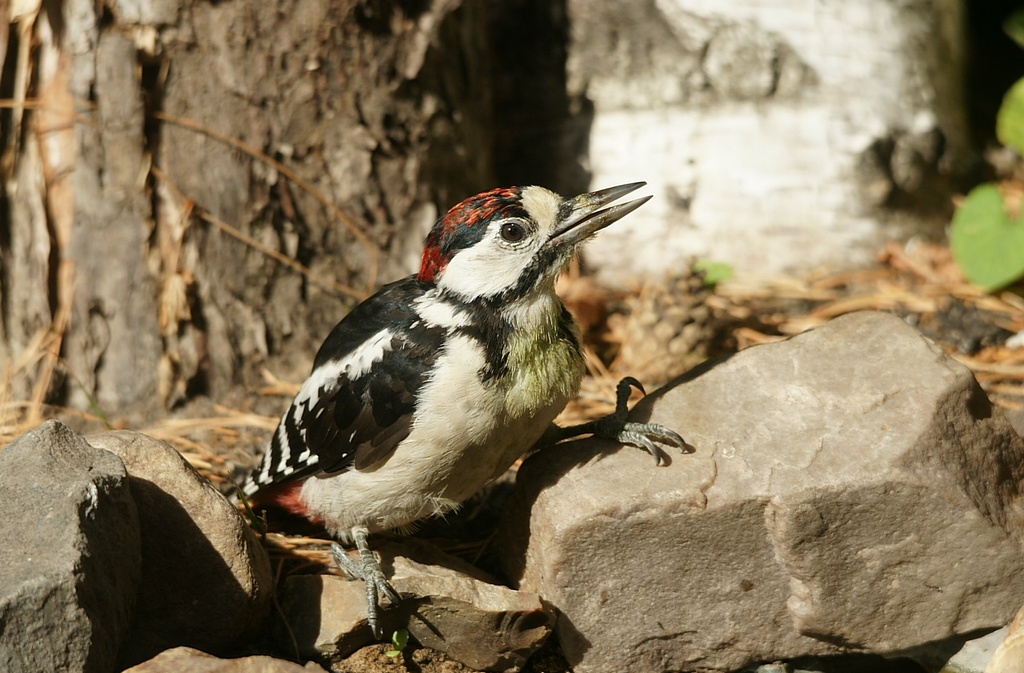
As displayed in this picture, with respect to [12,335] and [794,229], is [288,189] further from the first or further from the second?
[794,229]

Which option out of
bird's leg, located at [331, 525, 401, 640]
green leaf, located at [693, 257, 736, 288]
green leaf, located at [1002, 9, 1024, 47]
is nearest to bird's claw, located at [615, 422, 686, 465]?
bird's leg, located at [331, 525, 401, 640]

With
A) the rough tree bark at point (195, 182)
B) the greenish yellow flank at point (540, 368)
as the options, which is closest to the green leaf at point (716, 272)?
the rough tree bark at point (195, 182)

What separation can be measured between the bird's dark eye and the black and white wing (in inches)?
12.7

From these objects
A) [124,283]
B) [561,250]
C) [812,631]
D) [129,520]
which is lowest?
[812,631]

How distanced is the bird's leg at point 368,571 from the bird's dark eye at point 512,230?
966mm

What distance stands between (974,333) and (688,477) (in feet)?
6.75

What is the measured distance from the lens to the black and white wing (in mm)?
2785

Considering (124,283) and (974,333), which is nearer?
(124,283)

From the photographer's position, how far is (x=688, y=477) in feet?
8.73

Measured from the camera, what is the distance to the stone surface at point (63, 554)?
207 centimetres

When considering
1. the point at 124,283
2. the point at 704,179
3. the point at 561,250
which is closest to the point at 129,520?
the point at 561,250

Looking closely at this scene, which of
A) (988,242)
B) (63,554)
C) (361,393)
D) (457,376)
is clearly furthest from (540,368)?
(988,242)

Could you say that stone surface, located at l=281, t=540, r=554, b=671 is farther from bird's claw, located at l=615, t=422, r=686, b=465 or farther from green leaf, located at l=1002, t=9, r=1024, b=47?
green leaf, located at l=1002, t=9, r=1024, b=47

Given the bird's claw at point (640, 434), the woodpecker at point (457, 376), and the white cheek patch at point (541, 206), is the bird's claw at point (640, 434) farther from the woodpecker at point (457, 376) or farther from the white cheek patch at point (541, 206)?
the white cheek patch at point (541, 206)
